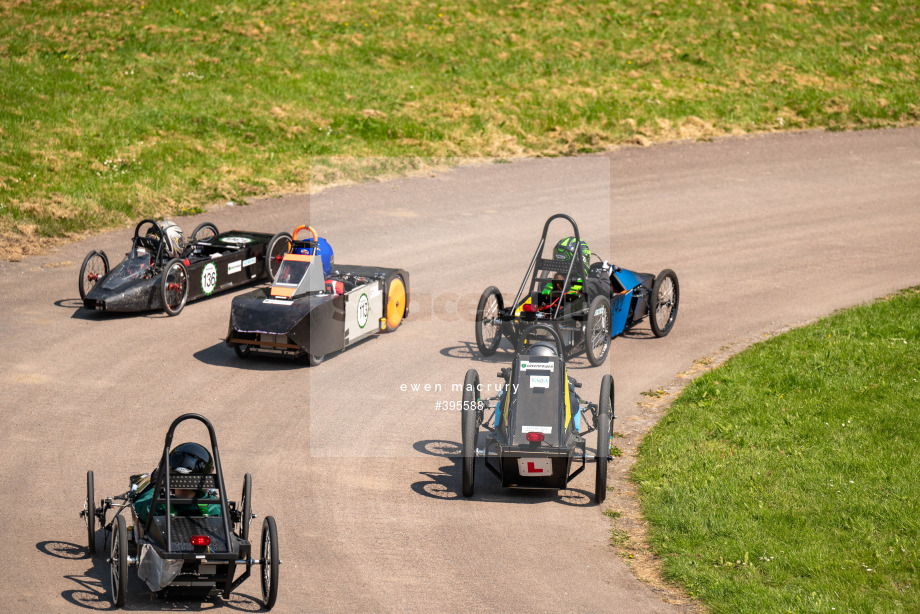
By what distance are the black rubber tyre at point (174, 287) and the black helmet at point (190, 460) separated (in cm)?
865

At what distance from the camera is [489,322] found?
56.6 feet

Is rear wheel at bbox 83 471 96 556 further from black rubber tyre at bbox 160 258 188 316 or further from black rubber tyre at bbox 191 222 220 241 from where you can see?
black rubber tyre at bbox 191 222 220 241

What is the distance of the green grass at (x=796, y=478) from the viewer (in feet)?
33.7

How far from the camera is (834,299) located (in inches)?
805

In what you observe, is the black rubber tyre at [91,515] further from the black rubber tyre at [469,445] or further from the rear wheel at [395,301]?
the rear wheel at [395,301]

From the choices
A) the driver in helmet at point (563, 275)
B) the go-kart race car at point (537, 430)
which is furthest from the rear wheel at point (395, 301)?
the go-kart race car at point (537, 430)

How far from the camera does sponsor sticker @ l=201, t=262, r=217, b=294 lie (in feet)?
63.7

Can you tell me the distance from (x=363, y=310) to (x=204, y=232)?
596cm

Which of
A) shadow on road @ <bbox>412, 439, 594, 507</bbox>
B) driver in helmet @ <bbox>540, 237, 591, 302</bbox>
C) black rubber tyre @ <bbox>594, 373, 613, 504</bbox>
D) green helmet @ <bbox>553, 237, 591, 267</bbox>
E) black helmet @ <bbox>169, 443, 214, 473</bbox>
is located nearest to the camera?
black helmet @ <bbox>169, 443, 214, 473</bbox>

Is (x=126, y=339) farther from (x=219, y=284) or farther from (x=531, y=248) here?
(x=531, y=248)

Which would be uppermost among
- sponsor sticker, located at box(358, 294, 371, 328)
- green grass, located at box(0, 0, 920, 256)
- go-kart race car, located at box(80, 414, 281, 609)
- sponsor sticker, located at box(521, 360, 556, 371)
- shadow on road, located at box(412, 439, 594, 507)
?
green grass, located at box(0, 0, 920, 256)

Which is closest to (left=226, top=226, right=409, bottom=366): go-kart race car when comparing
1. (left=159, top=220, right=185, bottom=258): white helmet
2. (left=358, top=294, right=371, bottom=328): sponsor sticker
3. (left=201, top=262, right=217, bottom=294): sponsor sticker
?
(left=358, top=294, right=371, bottom=328): sponsor sticker

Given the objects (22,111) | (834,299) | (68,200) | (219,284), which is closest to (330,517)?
(219,284)

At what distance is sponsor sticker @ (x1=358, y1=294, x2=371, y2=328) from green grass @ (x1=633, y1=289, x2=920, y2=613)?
5.46m
